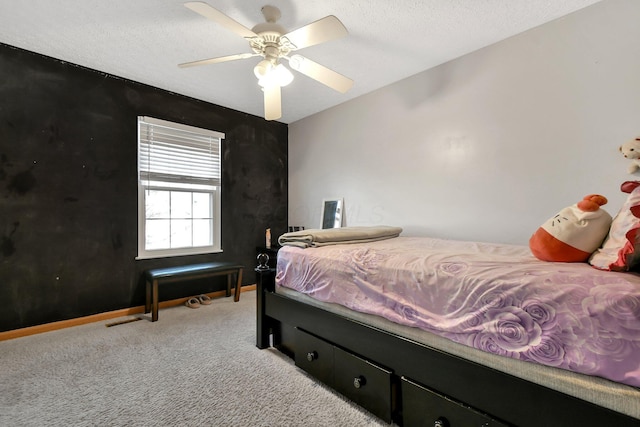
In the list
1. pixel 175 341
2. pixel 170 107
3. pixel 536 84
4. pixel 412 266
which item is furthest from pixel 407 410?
pixel 170 107

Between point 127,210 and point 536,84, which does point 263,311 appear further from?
point 536,84

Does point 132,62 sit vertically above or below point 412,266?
above

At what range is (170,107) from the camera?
3281mm

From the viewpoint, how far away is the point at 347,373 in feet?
5.12

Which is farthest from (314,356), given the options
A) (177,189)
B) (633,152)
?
(177,189)

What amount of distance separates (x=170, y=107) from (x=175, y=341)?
2505mm

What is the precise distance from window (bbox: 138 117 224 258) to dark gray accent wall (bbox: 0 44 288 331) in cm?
11

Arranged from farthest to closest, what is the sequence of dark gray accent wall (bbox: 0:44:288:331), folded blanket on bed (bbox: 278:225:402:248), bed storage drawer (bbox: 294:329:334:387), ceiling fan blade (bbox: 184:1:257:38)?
dark gray accent wall (bbox: 0:44:288:331)
folded blanket on bed (bbox: 278:225:402:248)
bed storage drawer (bbox: 294:329:334:387)
ceiling fan blade (bbox: 184:1:257:38)

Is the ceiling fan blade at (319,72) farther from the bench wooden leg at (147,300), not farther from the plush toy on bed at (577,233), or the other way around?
the bench wooden leg at (147,300)

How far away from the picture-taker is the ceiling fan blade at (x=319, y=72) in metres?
1.93

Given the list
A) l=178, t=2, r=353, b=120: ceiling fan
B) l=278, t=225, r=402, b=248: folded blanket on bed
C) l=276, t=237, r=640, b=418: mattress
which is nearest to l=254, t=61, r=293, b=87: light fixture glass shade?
l=178, t=2, r=353, b=120: ceiling fan

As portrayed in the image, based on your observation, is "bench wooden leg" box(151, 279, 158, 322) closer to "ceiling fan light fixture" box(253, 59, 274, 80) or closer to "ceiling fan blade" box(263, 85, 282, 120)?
"ceiling fan blade" box(263, 85, 282, 120)

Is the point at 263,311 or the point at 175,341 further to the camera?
the point at 175,341

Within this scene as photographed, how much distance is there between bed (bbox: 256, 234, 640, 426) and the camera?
0.83m
